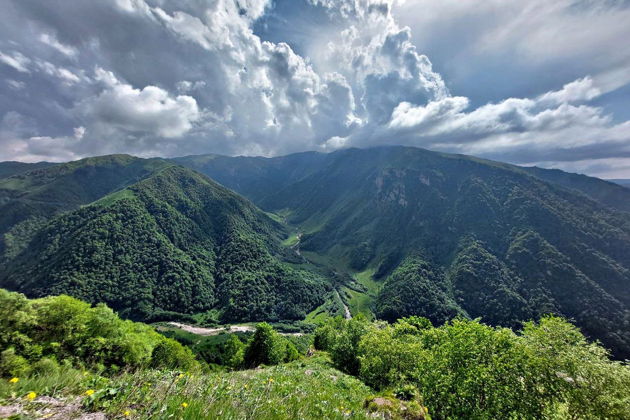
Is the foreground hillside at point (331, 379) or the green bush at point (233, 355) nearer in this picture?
the foreground hillside at point (331, 379)

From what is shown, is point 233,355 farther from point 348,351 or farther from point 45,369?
point 45,369

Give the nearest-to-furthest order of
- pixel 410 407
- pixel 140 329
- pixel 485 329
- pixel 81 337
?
pixel 410 407, pixel 485 329, pixel 81 337, pixel 140 329

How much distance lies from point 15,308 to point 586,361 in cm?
5236

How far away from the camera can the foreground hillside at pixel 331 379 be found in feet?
16.7

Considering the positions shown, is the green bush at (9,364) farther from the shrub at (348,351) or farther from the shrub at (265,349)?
the shrub at (265,349)

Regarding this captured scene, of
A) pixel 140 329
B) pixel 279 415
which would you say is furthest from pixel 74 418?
pixel 140 329

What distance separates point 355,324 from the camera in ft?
145

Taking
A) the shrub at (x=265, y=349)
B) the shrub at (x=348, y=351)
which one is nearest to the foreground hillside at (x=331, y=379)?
the shrub at (x=348, y=351)

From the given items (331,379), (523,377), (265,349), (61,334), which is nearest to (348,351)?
(331,379)

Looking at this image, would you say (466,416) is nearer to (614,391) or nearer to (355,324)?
(614,391)

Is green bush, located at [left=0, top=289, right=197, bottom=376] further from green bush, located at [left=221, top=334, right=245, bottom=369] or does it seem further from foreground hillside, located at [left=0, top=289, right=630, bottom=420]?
green bush, located at [left=221, top=334, right=245, bottom=369]

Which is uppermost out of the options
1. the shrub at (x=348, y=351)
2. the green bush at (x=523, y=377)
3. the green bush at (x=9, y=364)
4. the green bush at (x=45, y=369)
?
the green bush at (x=45, y=369)

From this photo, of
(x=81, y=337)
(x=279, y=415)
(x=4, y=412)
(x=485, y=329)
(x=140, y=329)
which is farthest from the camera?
(x=140, y=329)

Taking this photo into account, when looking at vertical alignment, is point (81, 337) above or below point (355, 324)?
above
